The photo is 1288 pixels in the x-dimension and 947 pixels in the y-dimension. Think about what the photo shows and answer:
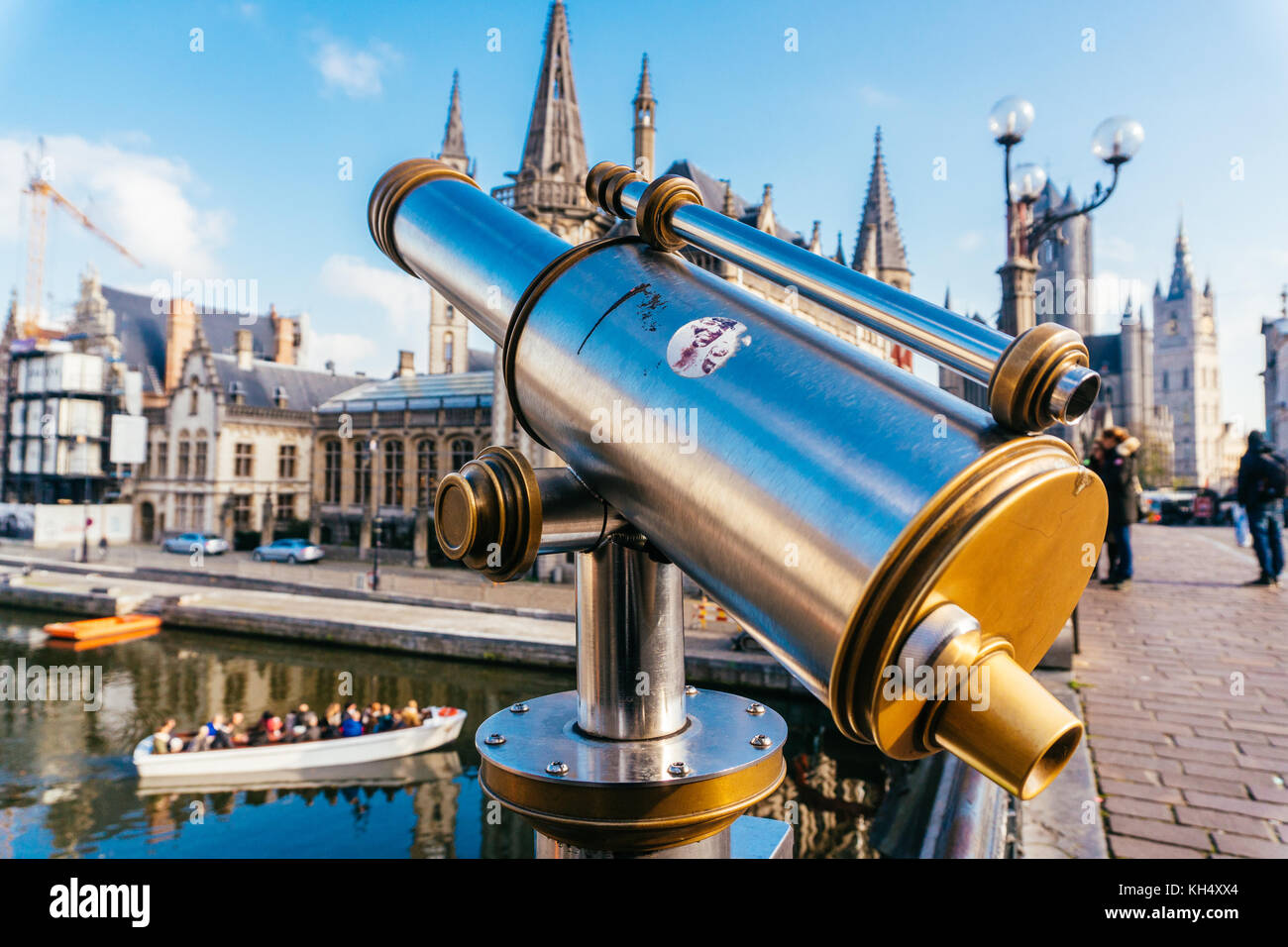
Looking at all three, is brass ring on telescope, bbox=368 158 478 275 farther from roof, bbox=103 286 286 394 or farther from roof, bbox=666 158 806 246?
roof, bbox=103 286 286 394

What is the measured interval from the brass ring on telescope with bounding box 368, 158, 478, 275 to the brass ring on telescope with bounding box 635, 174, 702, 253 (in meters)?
0.52

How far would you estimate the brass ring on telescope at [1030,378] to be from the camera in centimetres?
87

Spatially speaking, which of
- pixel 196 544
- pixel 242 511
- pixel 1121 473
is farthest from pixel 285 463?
pixel 1121 473

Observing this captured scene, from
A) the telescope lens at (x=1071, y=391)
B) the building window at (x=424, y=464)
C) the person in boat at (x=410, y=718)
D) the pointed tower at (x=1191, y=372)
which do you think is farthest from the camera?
the pointed tower at (x=1191, y=372)

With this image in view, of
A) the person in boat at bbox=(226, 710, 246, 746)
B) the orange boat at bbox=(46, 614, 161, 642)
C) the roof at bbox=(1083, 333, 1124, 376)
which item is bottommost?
the person in boat at bbox=(226, 710, 246, 746)

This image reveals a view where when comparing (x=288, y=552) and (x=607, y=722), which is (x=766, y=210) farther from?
(x=607, y=722)

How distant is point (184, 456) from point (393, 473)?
12.8m

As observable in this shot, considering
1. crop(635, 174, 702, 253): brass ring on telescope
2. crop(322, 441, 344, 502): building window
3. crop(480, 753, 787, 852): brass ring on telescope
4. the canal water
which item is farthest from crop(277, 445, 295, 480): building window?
crop(480, 753, 787, 852): brass ring on telescope

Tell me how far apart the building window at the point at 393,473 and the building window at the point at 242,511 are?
8.50 metres

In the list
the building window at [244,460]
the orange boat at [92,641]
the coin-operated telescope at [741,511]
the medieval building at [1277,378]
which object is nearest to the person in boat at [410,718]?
the orange boat at [92,641]

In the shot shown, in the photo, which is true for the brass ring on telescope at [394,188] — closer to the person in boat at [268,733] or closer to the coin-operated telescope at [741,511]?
the coin-operated telescope at [741,511]

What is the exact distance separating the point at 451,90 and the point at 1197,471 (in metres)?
96.2

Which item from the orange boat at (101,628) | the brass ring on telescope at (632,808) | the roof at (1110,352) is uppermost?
the roof at (1110,352)

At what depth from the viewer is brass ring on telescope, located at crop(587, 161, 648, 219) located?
1530 mm
